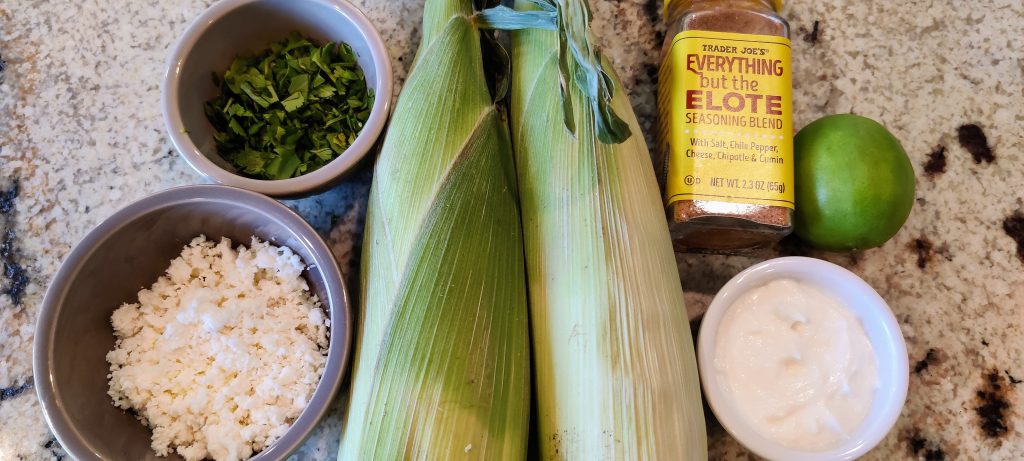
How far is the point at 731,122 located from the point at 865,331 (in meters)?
0.30

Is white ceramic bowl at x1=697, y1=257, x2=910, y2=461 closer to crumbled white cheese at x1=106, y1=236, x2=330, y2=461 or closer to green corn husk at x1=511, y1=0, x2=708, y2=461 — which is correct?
green corn husk at x1=511, y1=0, x2=708, y2=461

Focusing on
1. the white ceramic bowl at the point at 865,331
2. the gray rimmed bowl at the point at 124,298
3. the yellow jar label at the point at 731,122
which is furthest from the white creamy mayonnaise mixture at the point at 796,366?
the gray rimmed bowl at the point at 124,298

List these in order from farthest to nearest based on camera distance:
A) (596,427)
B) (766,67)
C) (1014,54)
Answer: (1014,54)
(766,67)
(596,427)

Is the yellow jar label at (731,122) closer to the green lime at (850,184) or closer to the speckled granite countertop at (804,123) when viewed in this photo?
the green lime at (850,184)

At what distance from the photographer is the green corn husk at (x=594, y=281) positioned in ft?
2.18

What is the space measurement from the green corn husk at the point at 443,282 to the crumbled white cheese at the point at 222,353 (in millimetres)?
72

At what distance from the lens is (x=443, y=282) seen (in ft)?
2.25

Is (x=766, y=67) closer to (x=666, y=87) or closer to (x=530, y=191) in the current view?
(x=666, y=87)

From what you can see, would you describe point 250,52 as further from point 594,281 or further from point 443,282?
point 594,281

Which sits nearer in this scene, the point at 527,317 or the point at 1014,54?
the point at 527,317

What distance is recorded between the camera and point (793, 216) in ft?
2.62

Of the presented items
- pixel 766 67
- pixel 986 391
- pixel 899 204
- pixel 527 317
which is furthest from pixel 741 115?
pixel 986 391

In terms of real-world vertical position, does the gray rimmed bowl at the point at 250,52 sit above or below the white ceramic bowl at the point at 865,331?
above

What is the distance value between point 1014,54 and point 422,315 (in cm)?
93
